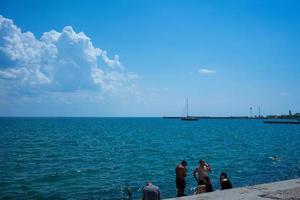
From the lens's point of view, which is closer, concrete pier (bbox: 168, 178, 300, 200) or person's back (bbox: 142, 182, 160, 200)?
person's back (bbox: 142, 182, 160, 200)

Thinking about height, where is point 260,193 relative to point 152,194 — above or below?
below

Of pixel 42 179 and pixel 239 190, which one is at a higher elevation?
pixel 239 190

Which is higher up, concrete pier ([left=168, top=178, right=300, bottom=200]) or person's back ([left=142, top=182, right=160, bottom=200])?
person's back ([left=142, top=182, right=160, bottom=200])

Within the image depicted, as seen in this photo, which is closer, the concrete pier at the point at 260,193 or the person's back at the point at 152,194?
the person's back at the point at 152,194

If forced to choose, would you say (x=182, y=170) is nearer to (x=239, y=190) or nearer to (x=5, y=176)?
(x=239, y=190)

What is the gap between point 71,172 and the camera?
28.1m

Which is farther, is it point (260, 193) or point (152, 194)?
point (260, 193)

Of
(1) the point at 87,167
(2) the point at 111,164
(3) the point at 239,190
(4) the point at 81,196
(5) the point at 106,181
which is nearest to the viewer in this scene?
(3) the point at 239,190

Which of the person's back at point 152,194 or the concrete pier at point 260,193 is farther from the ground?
the person's back at point 152,194

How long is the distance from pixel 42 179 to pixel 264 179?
1581cm

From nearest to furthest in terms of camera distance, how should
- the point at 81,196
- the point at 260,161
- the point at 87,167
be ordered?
the point at 81,196, the point at 87,167, the point at 260,161

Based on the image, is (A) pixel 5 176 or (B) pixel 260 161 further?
(B) pixel 260 161

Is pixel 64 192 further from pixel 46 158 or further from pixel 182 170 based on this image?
pixel 46 158

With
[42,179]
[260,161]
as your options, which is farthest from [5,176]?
[260,161]
